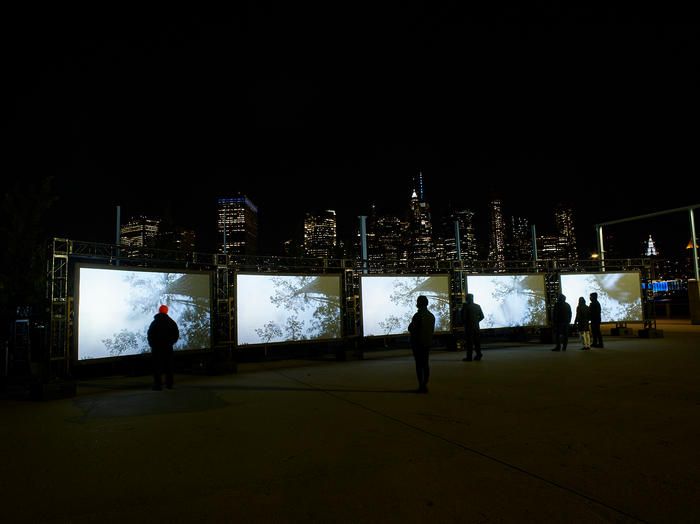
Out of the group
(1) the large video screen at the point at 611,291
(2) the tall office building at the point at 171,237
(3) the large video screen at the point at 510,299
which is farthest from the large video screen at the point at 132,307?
(1) the large video screen at the point at 611,291

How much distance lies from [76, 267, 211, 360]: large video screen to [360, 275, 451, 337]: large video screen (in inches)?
208

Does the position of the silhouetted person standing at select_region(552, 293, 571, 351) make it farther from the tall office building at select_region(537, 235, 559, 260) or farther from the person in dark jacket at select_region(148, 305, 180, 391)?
the tall office building at select_region(537, 235, 559, 260)

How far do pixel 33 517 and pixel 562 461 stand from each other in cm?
488

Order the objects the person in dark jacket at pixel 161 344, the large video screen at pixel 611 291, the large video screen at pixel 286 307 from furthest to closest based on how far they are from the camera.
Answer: the large video screen at pixel 611 291 → the large video screen at pixel 286 307 → the person in dark jacket at pixel 161 344

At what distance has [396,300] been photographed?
15453 mm

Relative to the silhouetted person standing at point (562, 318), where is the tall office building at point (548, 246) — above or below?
above

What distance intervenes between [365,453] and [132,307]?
311 inches

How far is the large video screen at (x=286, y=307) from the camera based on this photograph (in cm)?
1300

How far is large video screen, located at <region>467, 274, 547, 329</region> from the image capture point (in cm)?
1714

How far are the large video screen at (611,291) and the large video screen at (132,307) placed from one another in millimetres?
14497

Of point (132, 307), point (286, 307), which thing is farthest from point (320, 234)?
point (132, 307)

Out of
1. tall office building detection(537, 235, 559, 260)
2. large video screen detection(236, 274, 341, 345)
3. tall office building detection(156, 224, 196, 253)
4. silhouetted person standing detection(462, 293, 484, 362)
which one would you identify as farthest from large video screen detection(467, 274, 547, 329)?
tall office building detection(537, 235, 559, 260)

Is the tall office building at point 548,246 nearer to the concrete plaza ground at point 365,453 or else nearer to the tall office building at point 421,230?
the tall office building at point 421,230

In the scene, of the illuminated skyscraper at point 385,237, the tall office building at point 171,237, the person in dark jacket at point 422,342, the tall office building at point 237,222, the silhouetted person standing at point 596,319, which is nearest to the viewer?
the person in dark jacket at point 422,342
